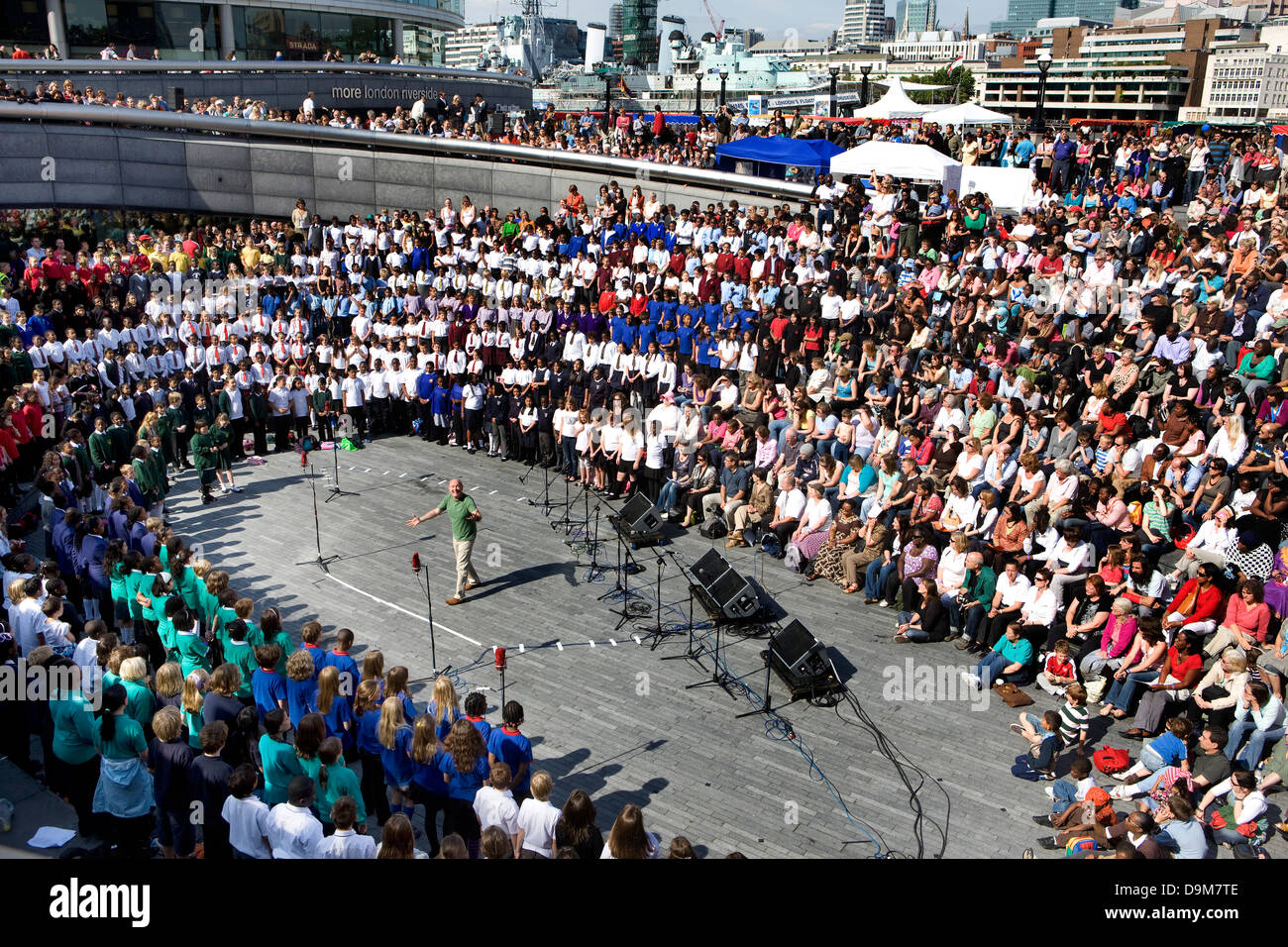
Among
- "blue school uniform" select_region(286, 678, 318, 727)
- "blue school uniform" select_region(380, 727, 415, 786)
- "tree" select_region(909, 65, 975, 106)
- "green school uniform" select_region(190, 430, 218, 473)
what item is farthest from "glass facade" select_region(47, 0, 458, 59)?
"tree" select_region(909, 65, 975, 106)

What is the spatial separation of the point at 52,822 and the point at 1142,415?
1374cm

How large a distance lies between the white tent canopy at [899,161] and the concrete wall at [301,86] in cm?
2326

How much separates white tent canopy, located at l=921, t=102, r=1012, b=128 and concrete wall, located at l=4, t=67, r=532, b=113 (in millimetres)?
21577

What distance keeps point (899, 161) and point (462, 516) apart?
13.9 m

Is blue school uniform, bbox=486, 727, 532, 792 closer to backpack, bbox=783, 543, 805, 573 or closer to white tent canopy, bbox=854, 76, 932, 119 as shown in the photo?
backpack, bbox=783, 543, 805, 573

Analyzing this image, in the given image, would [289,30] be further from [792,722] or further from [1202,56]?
[1202,56]

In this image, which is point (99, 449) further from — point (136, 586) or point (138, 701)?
point (138, 701)

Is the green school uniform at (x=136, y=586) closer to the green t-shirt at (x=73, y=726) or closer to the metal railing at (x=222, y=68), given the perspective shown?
the green t-shirt at (x=73, y=726)

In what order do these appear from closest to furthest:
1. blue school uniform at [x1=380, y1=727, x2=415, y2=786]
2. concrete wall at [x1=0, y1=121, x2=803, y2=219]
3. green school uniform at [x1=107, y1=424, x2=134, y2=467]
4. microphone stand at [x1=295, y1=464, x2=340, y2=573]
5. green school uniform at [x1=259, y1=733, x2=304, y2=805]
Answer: green school uniform at [x1=259, y1=733, x2=304, y2=805]
blue school uniform at [x1=380, y1=727, x2=415, y2=786]
microphone stand at [x1=295, y1=464, x2=340, y2=573]
green school uniform at [x1=107, y1=424, x2=134, y2=467]
concrete wall at [x1=0, y1=121, x2=803, y2=219]

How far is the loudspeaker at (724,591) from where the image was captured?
12352mm

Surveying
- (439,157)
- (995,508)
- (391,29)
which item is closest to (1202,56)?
(391,29)

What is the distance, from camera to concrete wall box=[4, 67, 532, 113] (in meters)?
32.8

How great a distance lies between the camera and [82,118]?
2866 centimetres

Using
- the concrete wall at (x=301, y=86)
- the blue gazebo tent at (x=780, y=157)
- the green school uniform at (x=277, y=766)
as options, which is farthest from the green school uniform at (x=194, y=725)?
the concrete wall at (x=301, y=86)
